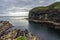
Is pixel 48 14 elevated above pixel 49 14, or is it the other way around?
pixel 49 14

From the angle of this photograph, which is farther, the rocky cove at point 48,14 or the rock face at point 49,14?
the rocky cove at point 48,14

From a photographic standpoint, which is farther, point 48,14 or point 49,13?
point 48,14

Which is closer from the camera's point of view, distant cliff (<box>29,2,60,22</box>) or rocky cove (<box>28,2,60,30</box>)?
distant cliff (<box>29,2,60,22</box>)

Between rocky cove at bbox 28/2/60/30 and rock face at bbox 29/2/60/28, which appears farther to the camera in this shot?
rocky cove at bbox 28/2/60/30

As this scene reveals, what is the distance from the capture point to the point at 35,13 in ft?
630

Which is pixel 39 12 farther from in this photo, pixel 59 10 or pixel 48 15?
pixel 59 10

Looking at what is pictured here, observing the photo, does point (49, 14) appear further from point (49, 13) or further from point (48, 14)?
point (48, 14)

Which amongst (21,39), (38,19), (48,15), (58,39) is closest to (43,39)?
(58,39)

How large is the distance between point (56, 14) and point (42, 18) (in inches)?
1731

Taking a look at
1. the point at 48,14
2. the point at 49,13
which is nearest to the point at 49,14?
the point at 49,13

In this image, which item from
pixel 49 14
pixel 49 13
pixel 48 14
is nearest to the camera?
pixel 49 14

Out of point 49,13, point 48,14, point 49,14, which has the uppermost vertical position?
point 49,13

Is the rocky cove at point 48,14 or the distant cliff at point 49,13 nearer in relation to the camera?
the distant cliff at point 49,13

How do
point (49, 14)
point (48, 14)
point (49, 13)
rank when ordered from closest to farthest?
point (49, 14) → point (49, 13) → point (48, 14)
